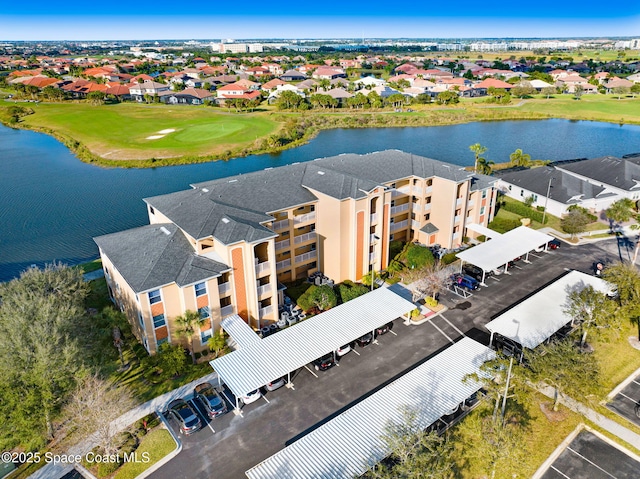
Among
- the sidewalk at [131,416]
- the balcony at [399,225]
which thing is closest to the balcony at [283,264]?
the sidewalk at [131,416]

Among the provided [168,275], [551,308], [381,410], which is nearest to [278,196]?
[168,275]

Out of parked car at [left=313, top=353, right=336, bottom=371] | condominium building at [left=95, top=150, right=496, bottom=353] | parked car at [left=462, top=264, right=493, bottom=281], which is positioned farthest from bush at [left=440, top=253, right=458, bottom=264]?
parked car at [left=313, top=353, right=336, bottom=371]

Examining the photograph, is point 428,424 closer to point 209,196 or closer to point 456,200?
point 209,196

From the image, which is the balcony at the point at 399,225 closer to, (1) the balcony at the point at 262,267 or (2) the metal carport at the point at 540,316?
(2) the metal carport at the point at 540,316

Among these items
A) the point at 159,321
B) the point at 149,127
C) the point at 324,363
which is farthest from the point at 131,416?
the point at 149,127

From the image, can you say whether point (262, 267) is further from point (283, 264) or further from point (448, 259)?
point (448, 259)
